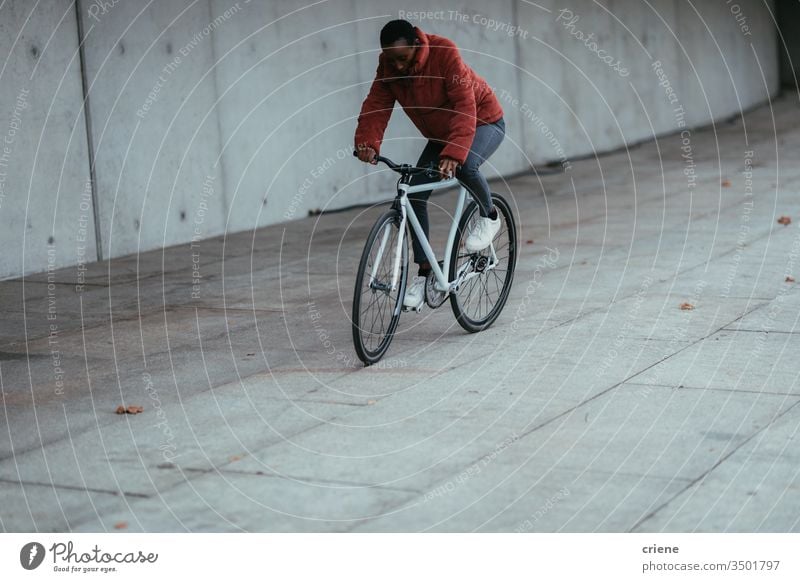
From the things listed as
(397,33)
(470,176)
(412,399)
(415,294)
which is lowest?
(412,399)

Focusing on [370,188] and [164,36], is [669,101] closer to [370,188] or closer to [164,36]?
[370,188]

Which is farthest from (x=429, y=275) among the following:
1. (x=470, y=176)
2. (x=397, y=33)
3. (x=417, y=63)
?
(x=397, y=33)

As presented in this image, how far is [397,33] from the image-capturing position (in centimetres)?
631

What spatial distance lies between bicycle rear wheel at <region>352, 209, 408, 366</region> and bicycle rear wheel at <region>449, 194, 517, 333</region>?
1.72ft

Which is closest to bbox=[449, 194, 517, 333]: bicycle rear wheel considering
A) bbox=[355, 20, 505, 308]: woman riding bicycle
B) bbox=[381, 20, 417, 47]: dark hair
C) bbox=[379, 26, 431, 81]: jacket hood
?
bbox=[355, 20, 505, 308]: woman riding bicycle

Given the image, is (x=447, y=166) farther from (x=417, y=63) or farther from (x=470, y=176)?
(x=417, y=63)

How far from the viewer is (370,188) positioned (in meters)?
13.7

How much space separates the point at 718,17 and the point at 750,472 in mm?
18916

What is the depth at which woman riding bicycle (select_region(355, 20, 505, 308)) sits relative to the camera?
6.46 metres

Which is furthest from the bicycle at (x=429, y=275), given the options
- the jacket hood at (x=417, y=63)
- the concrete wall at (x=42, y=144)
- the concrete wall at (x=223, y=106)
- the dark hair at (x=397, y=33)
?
the concrete wall at (x=223, y=106)

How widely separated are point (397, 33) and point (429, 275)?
4.64 ft

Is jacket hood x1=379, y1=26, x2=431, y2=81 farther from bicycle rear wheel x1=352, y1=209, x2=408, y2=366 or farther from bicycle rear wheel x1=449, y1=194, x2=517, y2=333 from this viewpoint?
bicycle rear wheel x1=449, y1=194, x2=517, y2=333

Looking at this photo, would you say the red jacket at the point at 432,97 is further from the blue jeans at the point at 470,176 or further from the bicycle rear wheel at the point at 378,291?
the bicycle rear wheel at the point at 378,291

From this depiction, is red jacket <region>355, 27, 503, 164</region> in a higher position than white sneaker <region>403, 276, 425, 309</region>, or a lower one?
higher
